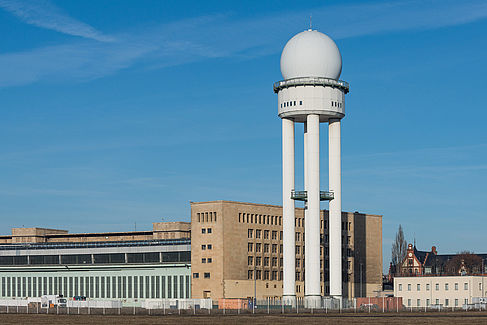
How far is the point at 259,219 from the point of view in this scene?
158 metres

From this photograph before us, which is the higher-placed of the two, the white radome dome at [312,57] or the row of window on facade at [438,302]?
the white radome dome at [312,57]

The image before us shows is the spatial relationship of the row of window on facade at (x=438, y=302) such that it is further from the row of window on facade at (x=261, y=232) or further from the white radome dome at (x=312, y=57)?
the white radome dome at (x=312, y=57)

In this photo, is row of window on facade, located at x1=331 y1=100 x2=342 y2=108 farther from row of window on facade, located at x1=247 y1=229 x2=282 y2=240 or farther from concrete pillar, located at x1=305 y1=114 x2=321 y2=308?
row of window on facade, located at x1=247 y1=229 x2=282 y2=240

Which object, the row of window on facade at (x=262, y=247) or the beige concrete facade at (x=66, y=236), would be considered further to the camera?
the beige concrete facade at (x=66, y=236)

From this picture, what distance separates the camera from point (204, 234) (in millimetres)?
153000

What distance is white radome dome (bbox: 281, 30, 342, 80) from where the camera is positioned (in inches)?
5384

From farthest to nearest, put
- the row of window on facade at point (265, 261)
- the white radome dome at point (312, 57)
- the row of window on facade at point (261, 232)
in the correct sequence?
the row of window on facade at point (261, 232), the row of window on facade at point (265, 261), the white radome dome at point (312, 57)

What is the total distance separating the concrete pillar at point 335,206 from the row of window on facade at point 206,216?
23595 millimetres

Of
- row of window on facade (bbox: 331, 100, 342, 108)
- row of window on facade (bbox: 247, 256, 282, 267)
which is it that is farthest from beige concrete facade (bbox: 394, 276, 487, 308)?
row of window on facade (bbox: 331, 100, 342, 108)

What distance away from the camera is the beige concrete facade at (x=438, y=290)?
158 m

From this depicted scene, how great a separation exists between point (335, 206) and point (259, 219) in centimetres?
2290

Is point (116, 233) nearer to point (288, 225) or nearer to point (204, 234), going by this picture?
point (204, 234)

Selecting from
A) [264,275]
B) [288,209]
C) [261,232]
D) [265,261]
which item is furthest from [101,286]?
[288,209]

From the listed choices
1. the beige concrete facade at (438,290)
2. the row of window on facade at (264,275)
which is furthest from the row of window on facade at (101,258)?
the beige concrete facade at (438,290)
